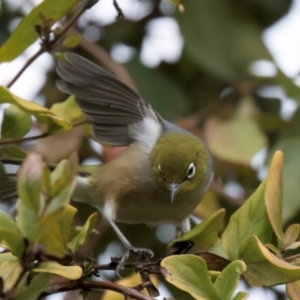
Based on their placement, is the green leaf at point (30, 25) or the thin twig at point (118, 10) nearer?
the green leaf at point (30, 25)

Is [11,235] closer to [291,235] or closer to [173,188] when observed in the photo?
[291,235]

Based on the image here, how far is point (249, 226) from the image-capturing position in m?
1.45

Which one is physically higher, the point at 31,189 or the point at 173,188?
the point at 31,189

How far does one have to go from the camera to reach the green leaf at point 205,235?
1.47 metres

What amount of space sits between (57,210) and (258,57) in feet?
7.01

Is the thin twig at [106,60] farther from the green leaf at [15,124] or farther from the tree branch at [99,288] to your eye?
the tree branch at [99,288]

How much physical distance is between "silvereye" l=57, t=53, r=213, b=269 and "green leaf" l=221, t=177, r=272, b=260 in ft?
2.25

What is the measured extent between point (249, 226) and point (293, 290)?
0.16 metres

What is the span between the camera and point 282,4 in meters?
2.95

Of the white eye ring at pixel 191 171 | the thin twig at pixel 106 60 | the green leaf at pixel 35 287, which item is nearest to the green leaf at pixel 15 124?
the green leaf at pixel 35 287

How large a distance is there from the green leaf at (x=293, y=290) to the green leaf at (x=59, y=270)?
0.43m

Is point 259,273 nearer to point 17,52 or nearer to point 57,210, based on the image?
point 57,210

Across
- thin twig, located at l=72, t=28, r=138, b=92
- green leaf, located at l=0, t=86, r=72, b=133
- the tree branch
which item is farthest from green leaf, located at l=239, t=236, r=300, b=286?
thin twig, located at l=72, t=28, r=138, b=92

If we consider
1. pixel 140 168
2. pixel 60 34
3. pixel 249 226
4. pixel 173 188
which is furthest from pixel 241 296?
pixel 140 168
